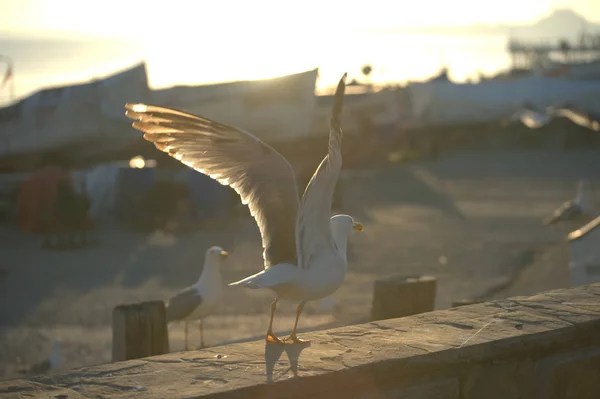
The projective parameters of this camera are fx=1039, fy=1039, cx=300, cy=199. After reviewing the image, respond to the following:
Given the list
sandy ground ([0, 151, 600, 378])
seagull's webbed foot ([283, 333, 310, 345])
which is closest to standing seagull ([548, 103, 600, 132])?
sandy ground ([0, 151, 600, 378])

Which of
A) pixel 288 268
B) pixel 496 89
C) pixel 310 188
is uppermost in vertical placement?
pixel 496 89

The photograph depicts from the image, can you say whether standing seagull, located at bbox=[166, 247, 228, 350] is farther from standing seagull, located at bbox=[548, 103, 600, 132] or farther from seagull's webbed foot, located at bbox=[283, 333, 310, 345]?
standing seagull, located at bbox=[548, 103, 600, 132]

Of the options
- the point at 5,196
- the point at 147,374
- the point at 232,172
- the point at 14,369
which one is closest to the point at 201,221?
the point at 5,196

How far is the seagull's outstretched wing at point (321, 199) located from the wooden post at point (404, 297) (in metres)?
2.05

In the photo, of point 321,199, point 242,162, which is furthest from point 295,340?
point 242,162

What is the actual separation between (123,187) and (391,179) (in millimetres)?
7891

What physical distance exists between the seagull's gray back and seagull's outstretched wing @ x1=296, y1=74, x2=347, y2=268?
4083mm

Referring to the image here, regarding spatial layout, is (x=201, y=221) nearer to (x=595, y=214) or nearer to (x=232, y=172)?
(x=595, y=214)

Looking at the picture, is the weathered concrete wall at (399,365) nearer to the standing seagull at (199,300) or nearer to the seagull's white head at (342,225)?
the seagull's white head at (342,225)

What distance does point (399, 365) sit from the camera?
4.66 m

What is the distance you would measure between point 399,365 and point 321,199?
4.44ft

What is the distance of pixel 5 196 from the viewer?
20.2 metres

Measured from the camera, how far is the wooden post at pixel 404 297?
25.9 feet

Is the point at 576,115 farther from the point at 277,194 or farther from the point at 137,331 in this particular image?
the point at 277,194
